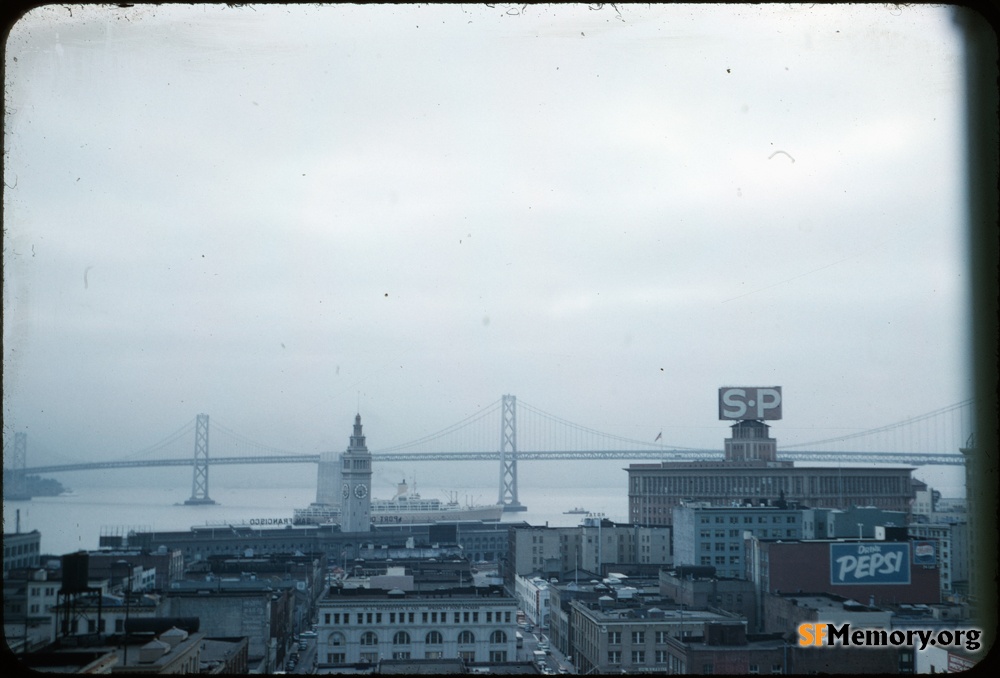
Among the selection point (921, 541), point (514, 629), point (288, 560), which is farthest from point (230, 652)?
point (288, 560)

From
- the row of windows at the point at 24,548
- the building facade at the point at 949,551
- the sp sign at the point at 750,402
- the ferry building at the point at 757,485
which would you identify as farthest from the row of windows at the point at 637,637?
the ferry building at the point at 757,485

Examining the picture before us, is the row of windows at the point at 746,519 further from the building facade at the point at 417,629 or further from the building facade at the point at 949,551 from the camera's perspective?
the building facade at the point at 417,629

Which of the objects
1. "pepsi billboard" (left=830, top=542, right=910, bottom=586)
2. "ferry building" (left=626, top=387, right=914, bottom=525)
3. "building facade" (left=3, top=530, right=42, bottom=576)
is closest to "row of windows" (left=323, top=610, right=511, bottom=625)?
"pepsi billboard" (left=830, top=542, right=910, bottom=586)

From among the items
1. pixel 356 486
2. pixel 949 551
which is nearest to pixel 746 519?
pixel 949 551

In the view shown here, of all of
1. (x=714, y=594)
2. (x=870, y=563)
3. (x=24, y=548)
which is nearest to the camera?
(x=24, y=548)

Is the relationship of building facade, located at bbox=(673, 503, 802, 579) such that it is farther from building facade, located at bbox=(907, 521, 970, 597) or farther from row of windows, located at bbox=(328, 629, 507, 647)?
row of windows, located at bbox=(328, 629, 507, 647)

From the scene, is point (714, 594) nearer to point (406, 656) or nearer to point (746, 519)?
point (406, 656)

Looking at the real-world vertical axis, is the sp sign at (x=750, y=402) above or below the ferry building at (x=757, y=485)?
above
